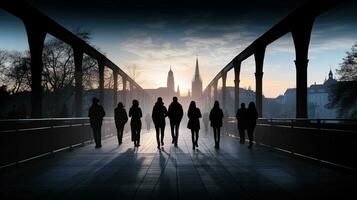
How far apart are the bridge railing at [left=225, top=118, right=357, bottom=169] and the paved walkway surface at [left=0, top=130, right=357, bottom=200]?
0.25m

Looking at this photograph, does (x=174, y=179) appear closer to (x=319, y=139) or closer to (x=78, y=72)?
(x=319, y=139)

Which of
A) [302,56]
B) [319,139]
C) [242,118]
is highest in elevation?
[302,56]

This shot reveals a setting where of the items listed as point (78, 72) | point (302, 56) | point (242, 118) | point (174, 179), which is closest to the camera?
point (174, 179)

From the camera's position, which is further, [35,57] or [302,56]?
[35,57]

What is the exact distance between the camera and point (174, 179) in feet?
27.7

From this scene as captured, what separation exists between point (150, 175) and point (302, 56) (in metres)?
8.87

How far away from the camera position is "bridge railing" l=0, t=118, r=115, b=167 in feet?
30.8

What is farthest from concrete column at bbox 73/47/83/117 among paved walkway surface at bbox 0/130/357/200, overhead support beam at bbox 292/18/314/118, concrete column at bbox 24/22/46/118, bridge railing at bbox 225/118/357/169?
paved walkway surface at bbox 0/130/357/200

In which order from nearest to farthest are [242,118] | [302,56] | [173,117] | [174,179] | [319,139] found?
1. [174,179]
2. [319,139]
3. [302,56]
4. [173,117]
5. [242,118]

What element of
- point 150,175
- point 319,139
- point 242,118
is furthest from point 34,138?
point 242,118

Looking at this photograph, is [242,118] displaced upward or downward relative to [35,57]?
downward

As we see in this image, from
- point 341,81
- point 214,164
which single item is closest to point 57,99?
point 341,81

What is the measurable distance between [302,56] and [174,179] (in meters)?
→ 9.13

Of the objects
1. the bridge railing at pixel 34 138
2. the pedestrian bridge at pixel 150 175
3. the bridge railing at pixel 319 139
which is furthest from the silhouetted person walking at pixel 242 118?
the bridge railing at pixel 34 138
